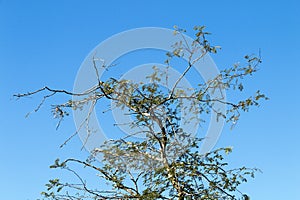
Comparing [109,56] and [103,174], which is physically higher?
[109,56]

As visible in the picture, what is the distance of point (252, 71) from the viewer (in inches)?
208

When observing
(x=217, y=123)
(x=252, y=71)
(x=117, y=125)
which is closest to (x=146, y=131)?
(x=117, y=125)

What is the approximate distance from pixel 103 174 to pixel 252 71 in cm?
187

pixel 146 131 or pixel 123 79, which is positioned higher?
pixel 123 79

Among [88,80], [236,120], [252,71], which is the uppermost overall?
[88,80]

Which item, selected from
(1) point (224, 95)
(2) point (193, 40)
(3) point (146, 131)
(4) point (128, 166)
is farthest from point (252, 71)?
(4) point (128, 166)

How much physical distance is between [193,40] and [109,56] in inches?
34.4

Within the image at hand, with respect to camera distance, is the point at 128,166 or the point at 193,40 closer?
the point at 193,40

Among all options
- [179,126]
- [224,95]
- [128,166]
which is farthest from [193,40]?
[128,166]

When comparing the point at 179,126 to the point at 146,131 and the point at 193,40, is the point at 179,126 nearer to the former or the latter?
the point at 146,131

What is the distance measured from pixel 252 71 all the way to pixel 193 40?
69cm

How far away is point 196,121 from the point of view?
553 centimetres

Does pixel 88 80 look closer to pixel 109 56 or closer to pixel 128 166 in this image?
pixel 109 56

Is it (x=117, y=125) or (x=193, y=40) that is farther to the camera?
(x=117, y=125)
